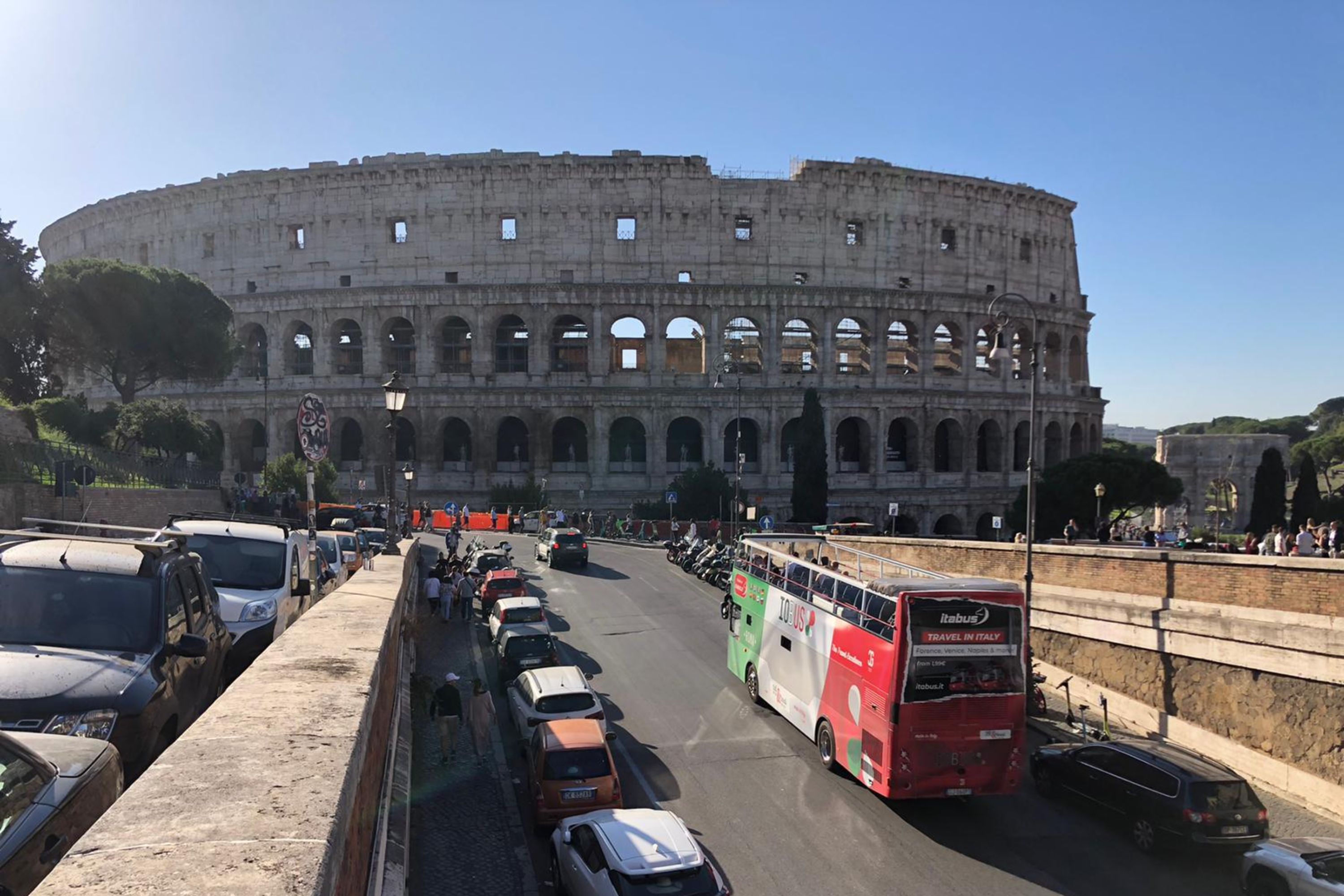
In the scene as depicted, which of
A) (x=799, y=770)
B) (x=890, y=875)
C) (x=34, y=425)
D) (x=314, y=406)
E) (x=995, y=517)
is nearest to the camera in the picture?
(x=890, y=875)

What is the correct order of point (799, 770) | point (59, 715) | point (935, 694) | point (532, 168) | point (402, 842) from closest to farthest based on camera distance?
point (59, 715)
point (402, 842)
point (935, 694)
point (799, 770)
point (532, 168)

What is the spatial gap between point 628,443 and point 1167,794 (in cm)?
4215

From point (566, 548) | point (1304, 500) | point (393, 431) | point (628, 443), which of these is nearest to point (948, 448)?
point (1304, 500)

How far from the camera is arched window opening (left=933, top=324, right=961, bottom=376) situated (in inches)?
2199

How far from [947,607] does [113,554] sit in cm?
942

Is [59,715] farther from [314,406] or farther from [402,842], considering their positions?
[314,406]

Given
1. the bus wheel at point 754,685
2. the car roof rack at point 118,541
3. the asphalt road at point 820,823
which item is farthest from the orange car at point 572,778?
the car roof rack at point 118,541

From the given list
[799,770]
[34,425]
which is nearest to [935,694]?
[799,770]

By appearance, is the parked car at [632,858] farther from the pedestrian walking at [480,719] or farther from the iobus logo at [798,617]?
the iobus logo at [798,617]

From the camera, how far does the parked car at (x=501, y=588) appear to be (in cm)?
2372

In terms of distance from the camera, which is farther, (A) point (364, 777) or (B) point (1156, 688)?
(B) point (1156, 688)

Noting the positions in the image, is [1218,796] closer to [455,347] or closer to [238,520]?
Answer: [238,520]

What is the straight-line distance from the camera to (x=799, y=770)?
13.6m

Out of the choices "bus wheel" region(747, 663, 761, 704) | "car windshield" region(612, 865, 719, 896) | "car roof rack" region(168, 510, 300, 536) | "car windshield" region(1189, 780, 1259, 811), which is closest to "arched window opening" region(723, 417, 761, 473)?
"bus wheel" region(747, 663, 761, 704)
